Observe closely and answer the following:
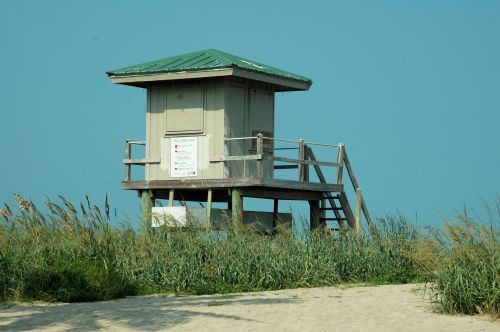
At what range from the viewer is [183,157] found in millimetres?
26953

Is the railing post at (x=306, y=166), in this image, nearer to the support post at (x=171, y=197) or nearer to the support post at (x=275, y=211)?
the support post at (x=275, y=211)

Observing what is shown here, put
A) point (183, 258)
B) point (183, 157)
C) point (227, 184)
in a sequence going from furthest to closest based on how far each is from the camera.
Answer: point (183, 157), point (227, 184), point (183, 258)

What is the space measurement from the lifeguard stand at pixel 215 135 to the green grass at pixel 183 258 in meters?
5.64

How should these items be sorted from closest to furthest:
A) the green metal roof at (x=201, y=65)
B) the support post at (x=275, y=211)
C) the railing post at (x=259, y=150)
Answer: the railing post at (x=259, y=150) < the green metal roof at (x=201, y=65) < the support post at (x=275, y=211)

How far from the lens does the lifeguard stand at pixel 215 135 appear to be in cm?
2627

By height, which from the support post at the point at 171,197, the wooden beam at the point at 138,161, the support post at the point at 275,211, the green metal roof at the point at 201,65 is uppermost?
the green metal roof at the point at 201,65

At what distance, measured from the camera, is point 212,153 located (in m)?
26.5

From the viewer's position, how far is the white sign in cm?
2680

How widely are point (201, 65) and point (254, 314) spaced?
13.3 meters

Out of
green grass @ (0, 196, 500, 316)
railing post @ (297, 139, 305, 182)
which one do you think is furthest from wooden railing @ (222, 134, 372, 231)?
green grass @ (0, 196, 500, 316)

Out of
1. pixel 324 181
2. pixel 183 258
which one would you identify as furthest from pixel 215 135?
pixel 183 258

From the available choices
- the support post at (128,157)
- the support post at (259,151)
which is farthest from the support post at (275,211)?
the support post at (128,157)

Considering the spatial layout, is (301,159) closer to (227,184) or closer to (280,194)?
(280,194)

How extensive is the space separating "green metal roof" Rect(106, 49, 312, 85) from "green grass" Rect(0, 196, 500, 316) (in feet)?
21.8
